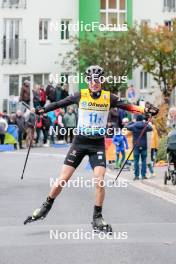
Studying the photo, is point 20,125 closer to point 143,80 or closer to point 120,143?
point 120,143

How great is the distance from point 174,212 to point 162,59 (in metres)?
34.1

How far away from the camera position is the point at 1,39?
50625 mm

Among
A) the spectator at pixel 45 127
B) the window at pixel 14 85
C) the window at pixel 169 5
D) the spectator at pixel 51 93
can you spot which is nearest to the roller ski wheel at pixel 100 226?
the spectator at pixel 45 127

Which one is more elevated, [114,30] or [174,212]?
[114,30]

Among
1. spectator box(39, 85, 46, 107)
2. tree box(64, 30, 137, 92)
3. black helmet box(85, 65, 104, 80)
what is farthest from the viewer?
tree box(64, 30, 137, 92)

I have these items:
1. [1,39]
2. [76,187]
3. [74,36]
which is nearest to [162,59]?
[74,36]

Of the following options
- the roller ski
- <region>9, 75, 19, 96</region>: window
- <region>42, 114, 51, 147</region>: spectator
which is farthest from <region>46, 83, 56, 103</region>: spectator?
the roller ski

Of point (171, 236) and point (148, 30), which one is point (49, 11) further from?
point (171, 236)

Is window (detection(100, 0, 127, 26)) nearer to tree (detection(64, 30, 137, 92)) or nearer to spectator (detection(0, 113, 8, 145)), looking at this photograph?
tree (detection(64, 30, 137, 92))

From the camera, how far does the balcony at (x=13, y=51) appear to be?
166 feet

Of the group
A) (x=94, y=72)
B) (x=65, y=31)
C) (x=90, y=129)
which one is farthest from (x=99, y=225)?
(x=65, y=31)

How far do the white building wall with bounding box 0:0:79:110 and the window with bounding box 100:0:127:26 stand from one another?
108 inches

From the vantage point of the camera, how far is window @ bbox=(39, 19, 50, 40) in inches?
2047

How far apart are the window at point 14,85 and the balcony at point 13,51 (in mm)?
783
